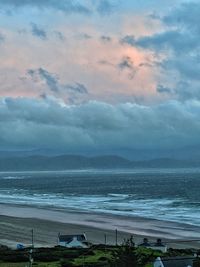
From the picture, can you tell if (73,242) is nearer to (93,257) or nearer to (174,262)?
(93,257)

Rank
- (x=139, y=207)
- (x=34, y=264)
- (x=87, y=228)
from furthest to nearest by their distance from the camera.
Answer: (x=139, y=207) < (x=87, y=228) < (x=34, y=264)

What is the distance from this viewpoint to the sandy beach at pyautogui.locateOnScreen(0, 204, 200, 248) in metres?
67.5

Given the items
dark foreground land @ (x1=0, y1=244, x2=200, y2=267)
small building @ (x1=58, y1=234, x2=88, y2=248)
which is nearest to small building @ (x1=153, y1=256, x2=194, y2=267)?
dark foreground land @ (x1=0, y1=244, x2=200, y2=267)

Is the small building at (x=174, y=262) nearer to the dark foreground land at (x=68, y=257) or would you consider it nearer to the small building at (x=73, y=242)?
the dark foreground land at (x=68, y=257)

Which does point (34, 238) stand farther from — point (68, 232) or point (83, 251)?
point (83, 251)

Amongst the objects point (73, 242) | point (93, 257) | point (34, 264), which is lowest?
point (34, 264)

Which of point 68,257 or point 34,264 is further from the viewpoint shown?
point 68,257

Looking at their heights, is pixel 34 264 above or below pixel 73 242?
below

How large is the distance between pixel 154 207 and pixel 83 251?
5636 centimetres

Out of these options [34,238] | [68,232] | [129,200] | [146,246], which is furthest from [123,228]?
[129,200]

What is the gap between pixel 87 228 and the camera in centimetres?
7888

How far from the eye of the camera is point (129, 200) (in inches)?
4966

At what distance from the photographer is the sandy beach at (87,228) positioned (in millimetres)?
67500

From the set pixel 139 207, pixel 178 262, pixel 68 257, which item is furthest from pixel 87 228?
pixel 178 262
